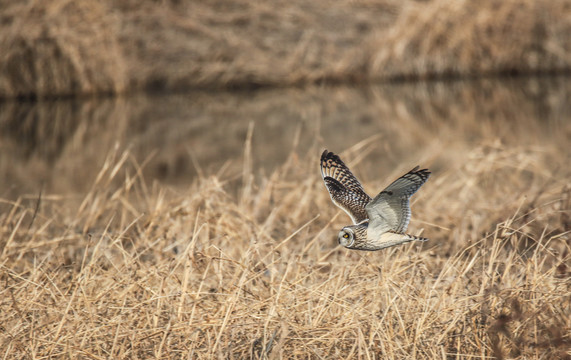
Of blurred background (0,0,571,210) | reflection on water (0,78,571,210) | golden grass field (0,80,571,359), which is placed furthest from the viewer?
blurred background (0,0,571,210)

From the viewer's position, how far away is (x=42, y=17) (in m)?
11.7

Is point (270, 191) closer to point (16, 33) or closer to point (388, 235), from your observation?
point (388, 235)

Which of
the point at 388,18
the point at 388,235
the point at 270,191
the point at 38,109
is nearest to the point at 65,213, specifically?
the point at 270,191

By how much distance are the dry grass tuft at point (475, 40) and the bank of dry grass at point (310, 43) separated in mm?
15

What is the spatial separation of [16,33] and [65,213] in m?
6.79

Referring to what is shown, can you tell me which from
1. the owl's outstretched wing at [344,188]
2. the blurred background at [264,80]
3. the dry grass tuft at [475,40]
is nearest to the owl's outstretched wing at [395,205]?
the owl's outstretched wing at [344,188]

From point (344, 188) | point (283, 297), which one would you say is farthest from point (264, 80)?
point (344, 188)

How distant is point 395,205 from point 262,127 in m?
8.14

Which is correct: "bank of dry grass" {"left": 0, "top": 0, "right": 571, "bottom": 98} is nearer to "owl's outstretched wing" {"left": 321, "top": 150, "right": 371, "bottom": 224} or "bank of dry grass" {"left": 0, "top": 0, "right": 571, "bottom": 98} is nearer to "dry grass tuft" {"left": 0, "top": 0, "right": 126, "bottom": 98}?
"dry grass tuft" {"left": 0, "top": 0, "right": 126, "bottom": 98}

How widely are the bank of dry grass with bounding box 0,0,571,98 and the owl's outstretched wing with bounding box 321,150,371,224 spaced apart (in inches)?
407

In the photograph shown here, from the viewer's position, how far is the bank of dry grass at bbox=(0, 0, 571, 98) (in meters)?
13.0

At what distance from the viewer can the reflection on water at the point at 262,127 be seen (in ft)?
25.3

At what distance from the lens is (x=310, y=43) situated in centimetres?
1339

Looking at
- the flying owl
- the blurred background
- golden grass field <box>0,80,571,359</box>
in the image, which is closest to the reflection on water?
the blurred background
